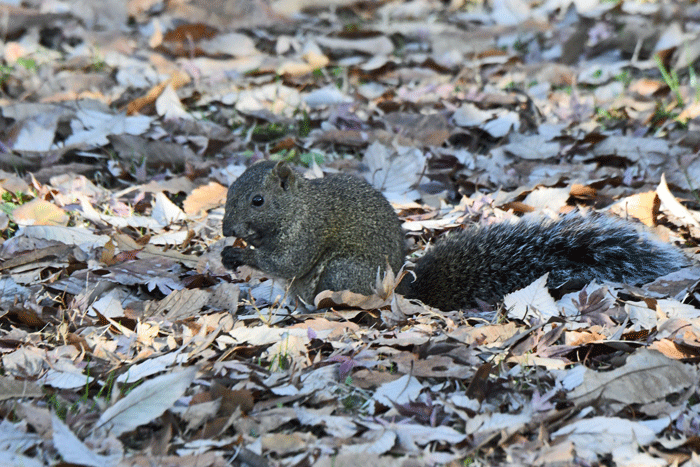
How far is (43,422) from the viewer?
2.57m

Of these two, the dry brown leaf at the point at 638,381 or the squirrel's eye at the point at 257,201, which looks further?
the squirrel's eye at the point at 257,201

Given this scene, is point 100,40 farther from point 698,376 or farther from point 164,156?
point 698,376

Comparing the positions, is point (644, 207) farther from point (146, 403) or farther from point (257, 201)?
point (146, 403)

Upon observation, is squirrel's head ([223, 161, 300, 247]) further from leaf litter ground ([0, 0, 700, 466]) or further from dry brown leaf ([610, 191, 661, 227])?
dry brown leaf ([610, 191, 661, 227])

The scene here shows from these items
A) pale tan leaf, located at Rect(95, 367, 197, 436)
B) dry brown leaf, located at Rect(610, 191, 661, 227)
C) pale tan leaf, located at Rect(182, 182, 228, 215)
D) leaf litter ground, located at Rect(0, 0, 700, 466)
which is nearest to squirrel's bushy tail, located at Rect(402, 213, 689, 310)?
leaf litter ground, located at Rect(0, 0, 700, 466)

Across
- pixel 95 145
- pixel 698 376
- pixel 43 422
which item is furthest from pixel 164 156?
pixel 698 376

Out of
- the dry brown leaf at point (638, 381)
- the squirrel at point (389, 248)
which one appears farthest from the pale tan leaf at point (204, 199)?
Result: the dry brown leaf at point (638, 381)

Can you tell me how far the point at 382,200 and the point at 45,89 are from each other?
382 centimetres

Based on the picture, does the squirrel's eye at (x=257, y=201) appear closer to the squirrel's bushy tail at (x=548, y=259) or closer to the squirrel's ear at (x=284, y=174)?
the squirrel's ear at (x=284, y=174)

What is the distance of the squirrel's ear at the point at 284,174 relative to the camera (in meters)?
3.90

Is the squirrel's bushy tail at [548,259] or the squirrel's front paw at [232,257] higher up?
the squirrel's bushy tail at [548,259]

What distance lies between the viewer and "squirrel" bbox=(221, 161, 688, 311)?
3.61 metres

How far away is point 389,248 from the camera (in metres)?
3.95

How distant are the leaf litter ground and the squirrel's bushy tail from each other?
125 mm
